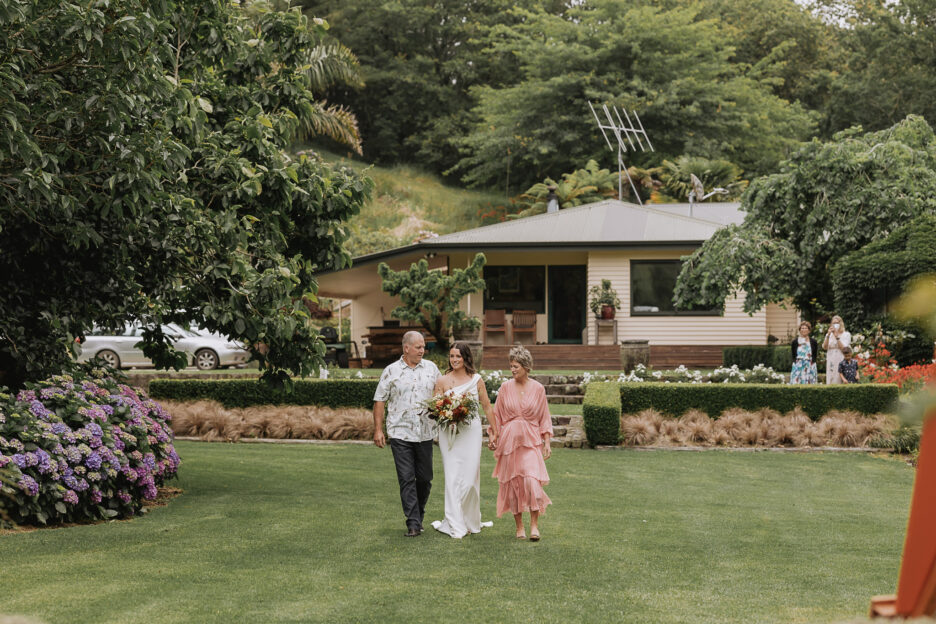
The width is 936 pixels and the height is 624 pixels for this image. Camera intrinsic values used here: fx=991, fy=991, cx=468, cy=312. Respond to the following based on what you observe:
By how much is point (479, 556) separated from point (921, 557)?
6.14 m

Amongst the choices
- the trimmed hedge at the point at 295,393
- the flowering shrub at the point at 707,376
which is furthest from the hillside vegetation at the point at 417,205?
the trimmed hedge at the point at 295,393

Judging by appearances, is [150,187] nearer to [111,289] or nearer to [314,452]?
[111,289]

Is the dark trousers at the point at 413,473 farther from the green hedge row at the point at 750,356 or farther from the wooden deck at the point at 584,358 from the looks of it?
the green hedge row at the point at 750,356

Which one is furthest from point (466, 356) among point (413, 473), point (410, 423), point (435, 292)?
point (435, 292)

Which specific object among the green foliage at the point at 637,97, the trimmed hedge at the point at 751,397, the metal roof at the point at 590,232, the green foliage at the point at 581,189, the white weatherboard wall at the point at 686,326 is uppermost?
the green foliage at the point at 637,97

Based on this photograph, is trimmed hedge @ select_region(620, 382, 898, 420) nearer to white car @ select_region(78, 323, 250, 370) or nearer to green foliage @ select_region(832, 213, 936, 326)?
green foliage @ select_region(832, 213, 936, 326)

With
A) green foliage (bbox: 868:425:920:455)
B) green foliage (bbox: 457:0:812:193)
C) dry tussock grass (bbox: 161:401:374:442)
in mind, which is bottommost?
green foliage (bbox: 868:425:920:455)

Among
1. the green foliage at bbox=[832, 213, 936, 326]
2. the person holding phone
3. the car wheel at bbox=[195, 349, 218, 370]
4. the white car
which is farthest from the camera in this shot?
the car wheel at bbox=[195, 349, 218, 370]

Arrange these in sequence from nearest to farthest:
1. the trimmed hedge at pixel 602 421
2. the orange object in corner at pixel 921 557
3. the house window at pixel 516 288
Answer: the orange object in corner at pixel 921 557 → the trimmed hedge at pixel 602 421 → the house window at pixel 516 288

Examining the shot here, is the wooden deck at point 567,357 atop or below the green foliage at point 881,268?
below

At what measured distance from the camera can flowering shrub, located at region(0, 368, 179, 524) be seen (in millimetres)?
8109

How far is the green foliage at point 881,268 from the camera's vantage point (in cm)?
1772

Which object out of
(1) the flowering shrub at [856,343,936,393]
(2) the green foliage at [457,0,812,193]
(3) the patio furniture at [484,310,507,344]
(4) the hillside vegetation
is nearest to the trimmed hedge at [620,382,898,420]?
(1) the flowering shrub at [856,343,936,393]

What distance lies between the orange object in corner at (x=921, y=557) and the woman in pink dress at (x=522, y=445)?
6.56 m
